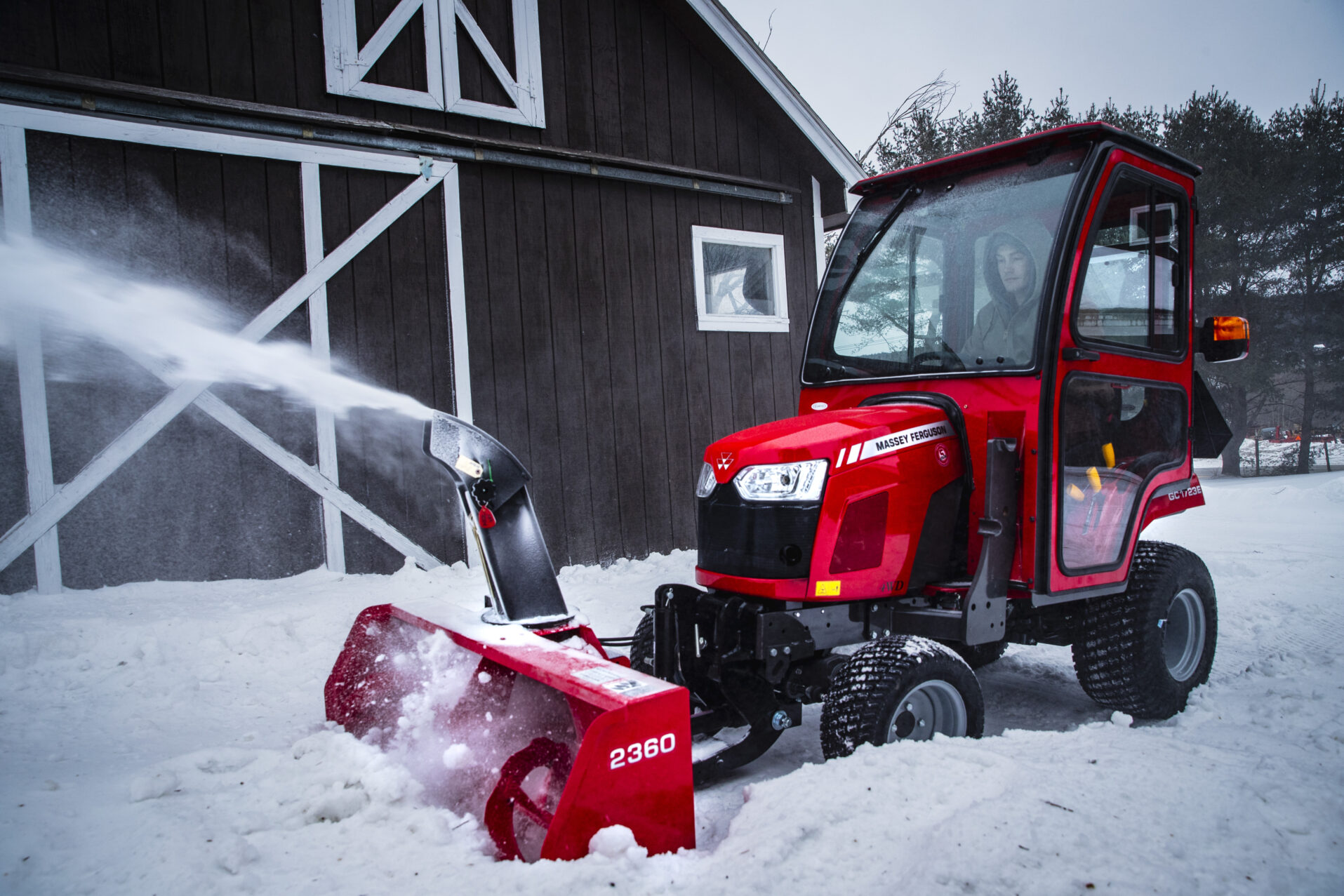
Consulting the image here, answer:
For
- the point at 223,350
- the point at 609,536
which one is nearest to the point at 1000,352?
the point at 609,536

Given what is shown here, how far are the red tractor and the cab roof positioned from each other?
0.04 feet

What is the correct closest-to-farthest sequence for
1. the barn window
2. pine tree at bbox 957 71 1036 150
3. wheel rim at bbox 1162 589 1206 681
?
1. wheel rim at bbox 1162 589 1206 681
2. the barn window
3. pine tree at bbox 957 71 1036 150

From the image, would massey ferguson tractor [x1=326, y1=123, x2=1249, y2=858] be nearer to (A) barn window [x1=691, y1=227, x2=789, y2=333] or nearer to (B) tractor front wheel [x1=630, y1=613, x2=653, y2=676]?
(B) tractor front wheel [x1=630, y1=613, x2=653, y2=676]

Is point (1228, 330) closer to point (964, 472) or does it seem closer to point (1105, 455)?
point (1105, 455)

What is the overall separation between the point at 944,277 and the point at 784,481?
1.24 m

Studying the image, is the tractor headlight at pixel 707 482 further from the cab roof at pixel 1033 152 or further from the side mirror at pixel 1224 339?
the side mirror at pixel 1224 339

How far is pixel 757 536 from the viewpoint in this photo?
2822mm

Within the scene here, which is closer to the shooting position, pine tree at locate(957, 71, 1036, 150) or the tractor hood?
the tractor hood

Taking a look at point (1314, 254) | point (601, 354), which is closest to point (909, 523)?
point (601, 354)

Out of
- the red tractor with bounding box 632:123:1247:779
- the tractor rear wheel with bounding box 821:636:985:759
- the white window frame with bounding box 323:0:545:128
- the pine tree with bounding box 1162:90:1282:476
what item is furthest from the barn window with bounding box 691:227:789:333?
the pine tree with bounding box 1162:90:1282:476

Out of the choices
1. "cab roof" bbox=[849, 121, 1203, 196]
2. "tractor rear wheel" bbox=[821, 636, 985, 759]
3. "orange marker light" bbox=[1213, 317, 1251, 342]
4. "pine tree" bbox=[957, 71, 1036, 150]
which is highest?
"pine tree" bbox=[957, 71, 1036, 150]

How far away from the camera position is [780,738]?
3.50 metres

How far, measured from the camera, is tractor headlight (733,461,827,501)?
2.72 m

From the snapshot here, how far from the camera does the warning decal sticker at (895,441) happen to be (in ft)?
9.04
